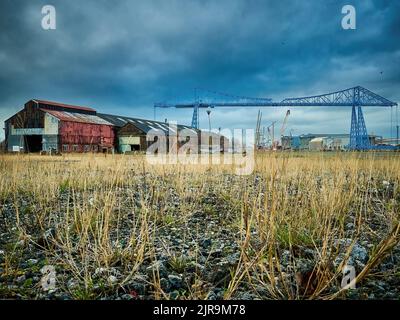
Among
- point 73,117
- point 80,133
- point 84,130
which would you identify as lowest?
point 80,133

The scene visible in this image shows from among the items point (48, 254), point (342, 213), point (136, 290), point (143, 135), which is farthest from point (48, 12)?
point (143, 135)

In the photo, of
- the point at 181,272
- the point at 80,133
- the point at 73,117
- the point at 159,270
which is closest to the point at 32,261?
the point at 159,270

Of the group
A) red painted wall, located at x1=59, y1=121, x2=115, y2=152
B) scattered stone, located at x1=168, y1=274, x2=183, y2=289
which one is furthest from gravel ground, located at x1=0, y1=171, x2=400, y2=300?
red painted wall, located at x1=59, y1=121, x2=115, y2=152

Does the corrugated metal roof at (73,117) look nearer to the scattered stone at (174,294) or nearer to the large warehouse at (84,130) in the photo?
the large warehouse at (84,130)

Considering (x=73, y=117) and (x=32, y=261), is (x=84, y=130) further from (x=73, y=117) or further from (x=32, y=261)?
(x=32, y=261)

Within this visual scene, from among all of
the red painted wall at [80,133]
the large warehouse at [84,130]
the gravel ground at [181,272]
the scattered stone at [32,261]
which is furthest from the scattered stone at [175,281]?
the red painted wall at [80,133]

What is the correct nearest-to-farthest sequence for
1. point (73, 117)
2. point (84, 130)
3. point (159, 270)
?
point (159, 270), point (73, 117), point (84, 130)

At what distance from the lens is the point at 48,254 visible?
78.0 inches

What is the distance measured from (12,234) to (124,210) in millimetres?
1201

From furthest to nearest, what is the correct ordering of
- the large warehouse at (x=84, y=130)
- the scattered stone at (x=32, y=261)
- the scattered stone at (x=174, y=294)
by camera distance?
the large warehouse at (x=84, y=130), the scattered stone at (x=32, y=261), the scattered stone at (x=174, y=294)

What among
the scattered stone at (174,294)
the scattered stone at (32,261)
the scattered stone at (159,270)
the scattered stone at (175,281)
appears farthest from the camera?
the scattered stone at (32,261)

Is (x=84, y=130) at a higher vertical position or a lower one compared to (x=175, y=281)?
higher

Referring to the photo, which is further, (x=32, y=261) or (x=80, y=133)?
(x=80, y=133)

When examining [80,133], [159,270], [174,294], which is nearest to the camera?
[174,294]
